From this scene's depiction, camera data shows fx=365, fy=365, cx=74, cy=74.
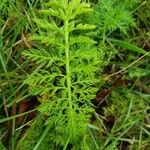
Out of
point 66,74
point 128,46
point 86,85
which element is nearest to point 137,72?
point 128,46

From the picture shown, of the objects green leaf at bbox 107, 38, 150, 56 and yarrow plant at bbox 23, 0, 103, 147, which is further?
green leaf at bbox 107, 38, 150, 56

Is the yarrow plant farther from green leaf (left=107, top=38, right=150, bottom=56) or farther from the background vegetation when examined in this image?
green leaf (left=107, top=38, right=150, bottom=56)

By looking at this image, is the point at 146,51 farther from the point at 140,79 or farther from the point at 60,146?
the point at 60,146

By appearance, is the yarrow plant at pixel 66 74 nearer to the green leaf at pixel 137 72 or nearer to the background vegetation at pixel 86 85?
the background vegetation at pixel 86 85

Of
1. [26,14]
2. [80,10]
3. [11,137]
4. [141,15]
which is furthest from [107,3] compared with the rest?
[11,137]

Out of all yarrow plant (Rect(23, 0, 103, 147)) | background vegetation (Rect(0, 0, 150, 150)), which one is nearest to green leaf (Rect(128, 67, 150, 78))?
background vegetation (Rect(0, 0, 150, 150))

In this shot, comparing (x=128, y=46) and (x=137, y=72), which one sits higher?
(x=128, y=46)

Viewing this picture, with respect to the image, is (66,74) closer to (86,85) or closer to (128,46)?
(86,85)

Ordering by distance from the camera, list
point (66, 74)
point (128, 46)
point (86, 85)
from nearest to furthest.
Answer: point (66, 74)
point (86, 85)
point (128, 46)
